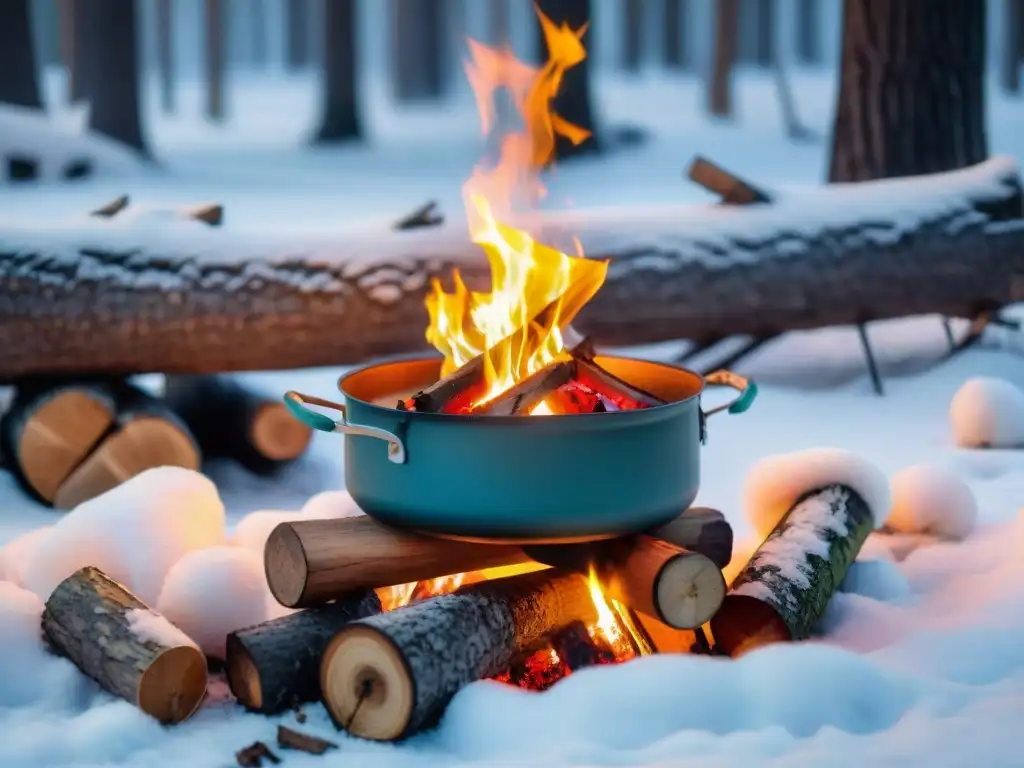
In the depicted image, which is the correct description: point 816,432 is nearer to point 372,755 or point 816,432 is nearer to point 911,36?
point 911,36

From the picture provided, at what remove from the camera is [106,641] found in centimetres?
276

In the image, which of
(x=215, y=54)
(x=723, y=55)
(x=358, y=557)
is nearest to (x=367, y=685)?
(x=358, y=557)

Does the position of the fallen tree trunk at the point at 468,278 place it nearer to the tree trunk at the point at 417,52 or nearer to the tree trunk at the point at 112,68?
the tree trunk at the point at 112,68

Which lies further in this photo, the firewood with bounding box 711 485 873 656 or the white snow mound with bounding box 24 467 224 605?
the white snow mound with bounding box 24 467 224 605

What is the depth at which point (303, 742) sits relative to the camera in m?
2.58

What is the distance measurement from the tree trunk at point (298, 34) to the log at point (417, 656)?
28.6m

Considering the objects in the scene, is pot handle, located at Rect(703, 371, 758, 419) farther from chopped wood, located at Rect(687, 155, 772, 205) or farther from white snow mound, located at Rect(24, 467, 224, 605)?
chopped wood, located at Rect(687, 155, 772, 205)

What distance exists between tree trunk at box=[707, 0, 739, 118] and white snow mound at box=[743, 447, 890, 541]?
515 inches

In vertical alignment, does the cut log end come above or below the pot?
below

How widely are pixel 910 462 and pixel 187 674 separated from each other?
298 centimetres

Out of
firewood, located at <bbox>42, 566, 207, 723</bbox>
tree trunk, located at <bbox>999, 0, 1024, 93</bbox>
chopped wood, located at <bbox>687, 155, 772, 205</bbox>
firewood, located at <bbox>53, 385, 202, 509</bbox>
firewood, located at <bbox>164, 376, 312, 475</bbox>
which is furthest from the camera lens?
tree trunk, located at <bbox>999, 0, 1024, 93</bbox>

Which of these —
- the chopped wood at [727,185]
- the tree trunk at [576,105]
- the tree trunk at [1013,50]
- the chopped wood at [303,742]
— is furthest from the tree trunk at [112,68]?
the tree trunk at [1013,50]

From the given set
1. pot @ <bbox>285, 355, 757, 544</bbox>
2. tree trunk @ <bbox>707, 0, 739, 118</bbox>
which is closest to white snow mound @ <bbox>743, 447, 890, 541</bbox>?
pot @ <bbox>285, 355, 757, 544</bbox>

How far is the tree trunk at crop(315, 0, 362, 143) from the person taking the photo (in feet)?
48.0
